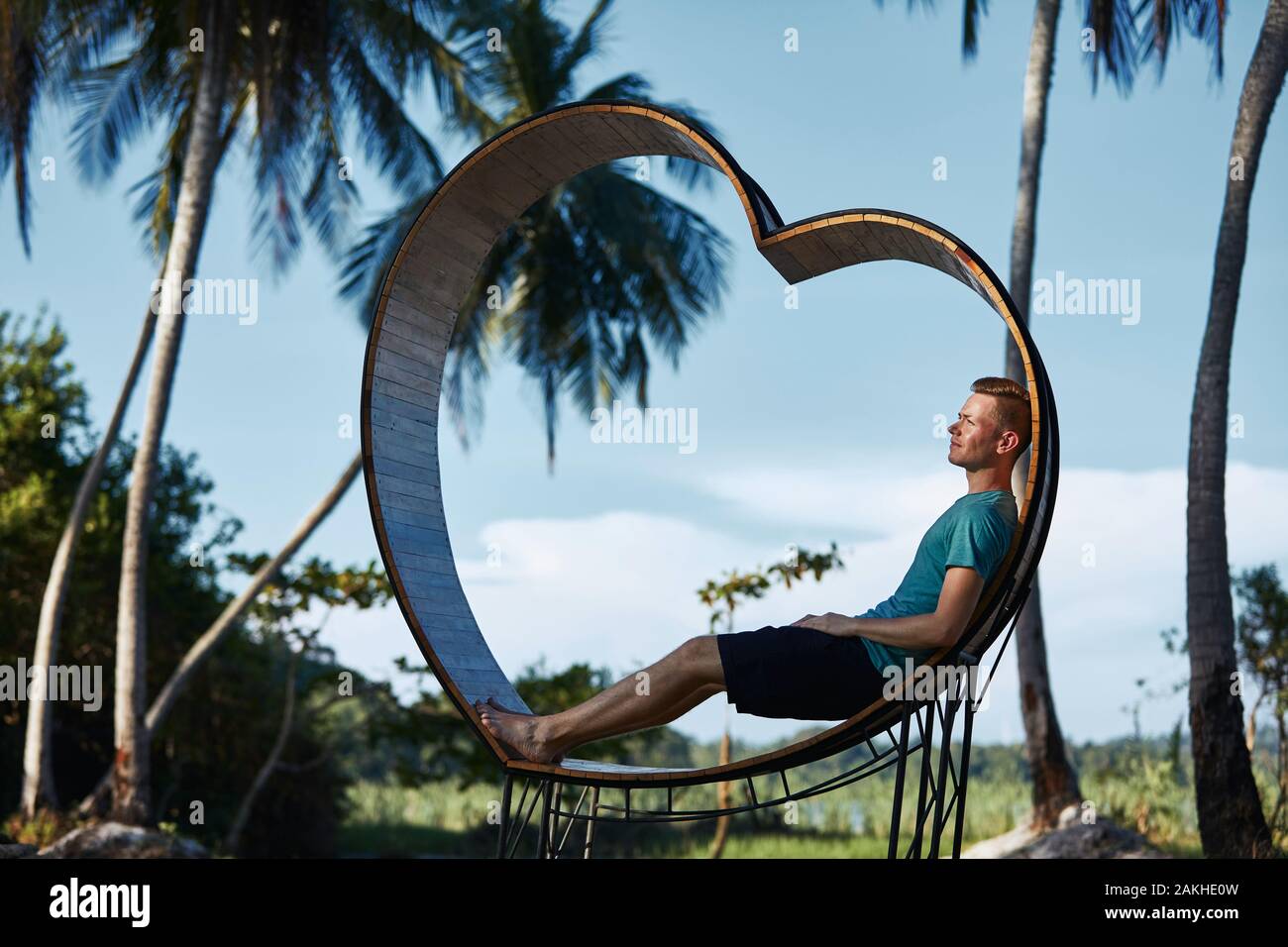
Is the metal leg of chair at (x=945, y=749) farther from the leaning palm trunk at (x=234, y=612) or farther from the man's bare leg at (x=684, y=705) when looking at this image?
the leaning palm trunk at (x=234, y=612)

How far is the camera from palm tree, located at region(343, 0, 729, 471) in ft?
45.4

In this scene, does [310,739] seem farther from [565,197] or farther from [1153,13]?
[1153,13]

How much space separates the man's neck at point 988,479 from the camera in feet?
12.2

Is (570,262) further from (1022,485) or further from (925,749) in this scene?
(925,749)

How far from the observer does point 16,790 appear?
13.3m

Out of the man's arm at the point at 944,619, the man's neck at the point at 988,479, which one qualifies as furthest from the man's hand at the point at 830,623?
the man's neck at the point at 988,479

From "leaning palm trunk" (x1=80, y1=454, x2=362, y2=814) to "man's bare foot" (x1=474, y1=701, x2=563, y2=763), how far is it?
7.79m

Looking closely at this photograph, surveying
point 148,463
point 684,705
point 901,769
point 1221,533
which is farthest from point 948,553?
point 148,463

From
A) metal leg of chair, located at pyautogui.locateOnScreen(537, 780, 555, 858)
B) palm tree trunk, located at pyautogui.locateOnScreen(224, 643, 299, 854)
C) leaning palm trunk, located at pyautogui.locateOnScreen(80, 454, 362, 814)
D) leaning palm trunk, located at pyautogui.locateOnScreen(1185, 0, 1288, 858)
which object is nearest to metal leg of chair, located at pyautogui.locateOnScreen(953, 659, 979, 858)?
metal leg of chair, located at pyautogui.locateOnScreen(537, 780, 555, 858)

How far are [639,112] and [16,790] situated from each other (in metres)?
12.2

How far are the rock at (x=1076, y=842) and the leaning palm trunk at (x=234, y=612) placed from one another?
679 centimetres

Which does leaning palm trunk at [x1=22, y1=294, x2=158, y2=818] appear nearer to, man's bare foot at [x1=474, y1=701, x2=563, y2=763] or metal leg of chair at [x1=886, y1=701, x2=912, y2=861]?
man's bare foot at [x1=474, y1=701, x2=563, y2=763]
